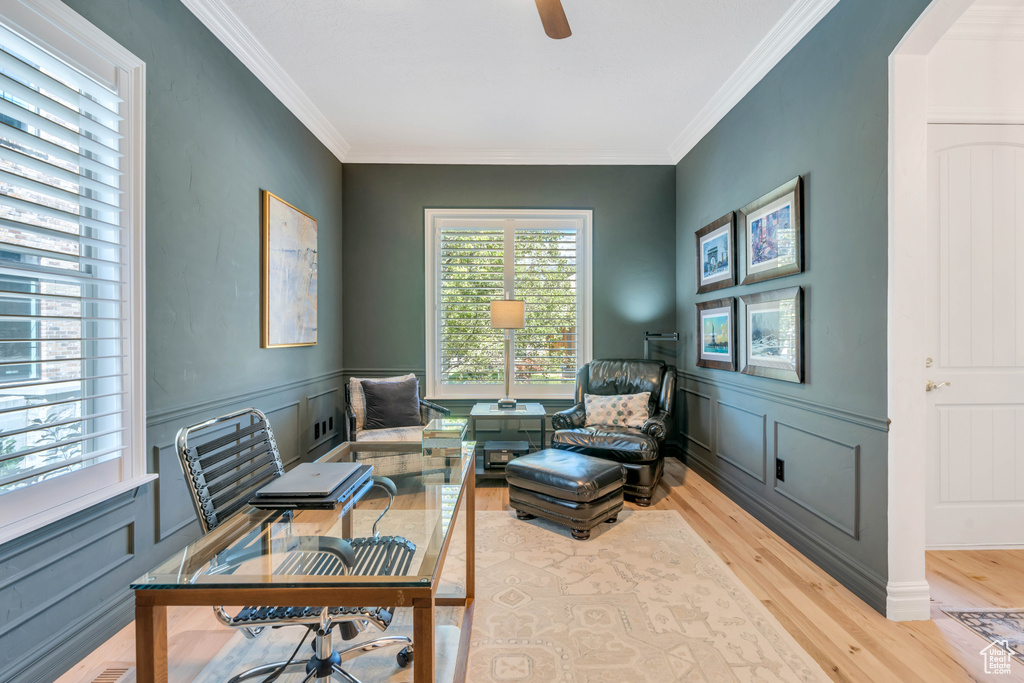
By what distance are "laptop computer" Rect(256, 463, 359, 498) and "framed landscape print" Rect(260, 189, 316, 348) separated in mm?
1904

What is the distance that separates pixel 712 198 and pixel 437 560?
3783 mm

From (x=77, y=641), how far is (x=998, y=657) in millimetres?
3500

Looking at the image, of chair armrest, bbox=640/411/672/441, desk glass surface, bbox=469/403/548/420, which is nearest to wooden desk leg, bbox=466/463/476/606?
desk glass surface, bbox=469/403/548/420

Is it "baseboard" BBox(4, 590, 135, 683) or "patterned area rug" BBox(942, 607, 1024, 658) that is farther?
"patterned area rug" BBox(942, 607, 1024, 658)

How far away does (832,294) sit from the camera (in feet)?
7.98

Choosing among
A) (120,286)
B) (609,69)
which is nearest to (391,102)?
(609,69)

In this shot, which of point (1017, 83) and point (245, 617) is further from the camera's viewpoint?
point (1017, 83)

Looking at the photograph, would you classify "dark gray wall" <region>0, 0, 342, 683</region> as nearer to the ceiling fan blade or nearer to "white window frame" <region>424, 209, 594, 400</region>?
"white window frame" <region>424, 209, 594, 400</region>

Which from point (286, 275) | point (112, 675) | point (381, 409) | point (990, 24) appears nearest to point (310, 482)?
point (112, 675)

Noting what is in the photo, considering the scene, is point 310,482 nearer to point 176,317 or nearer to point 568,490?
point 176,317

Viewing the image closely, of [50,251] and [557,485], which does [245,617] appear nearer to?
[50,251]

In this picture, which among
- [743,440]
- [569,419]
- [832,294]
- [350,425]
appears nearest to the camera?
[832,294]

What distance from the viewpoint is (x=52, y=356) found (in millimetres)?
1682

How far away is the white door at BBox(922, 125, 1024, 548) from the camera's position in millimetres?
2494
